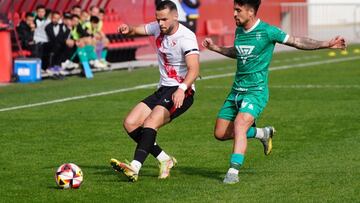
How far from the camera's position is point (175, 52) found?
10.8m

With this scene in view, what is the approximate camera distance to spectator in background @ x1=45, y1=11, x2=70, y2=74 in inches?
990

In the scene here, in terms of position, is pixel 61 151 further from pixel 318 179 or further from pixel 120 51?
pixel 120 51

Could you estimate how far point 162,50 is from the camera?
10.9 m

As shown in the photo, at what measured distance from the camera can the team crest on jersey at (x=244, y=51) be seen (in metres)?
10.6

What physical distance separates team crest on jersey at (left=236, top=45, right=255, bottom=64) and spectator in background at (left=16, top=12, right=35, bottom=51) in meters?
14.7

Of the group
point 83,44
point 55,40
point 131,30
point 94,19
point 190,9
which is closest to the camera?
point 131,30

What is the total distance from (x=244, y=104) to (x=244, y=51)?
55 centimetres

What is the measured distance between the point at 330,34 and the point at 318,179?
3601cm

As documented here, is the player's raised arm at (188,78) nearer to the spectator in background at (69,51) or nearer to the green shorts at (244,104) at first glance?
the green shorts at (244,104)

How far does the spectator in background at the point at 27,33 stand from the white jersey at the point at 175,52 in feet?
46.4

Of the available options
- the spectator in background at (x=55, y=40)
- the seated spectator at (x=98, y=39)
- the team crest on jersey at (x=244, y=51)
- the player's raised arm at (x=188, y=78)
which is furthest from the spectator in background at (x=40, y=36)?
the team crest on jersey at (x=244, y=51)

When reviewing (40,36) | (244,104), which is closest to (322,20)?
(40,36)

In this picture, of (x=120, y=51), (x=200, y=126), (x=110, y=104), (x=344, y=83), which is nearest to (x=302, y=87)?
(x=344, y=83)

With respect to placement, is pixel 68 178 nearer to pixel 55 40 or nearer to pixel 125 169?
pixel 125 169
